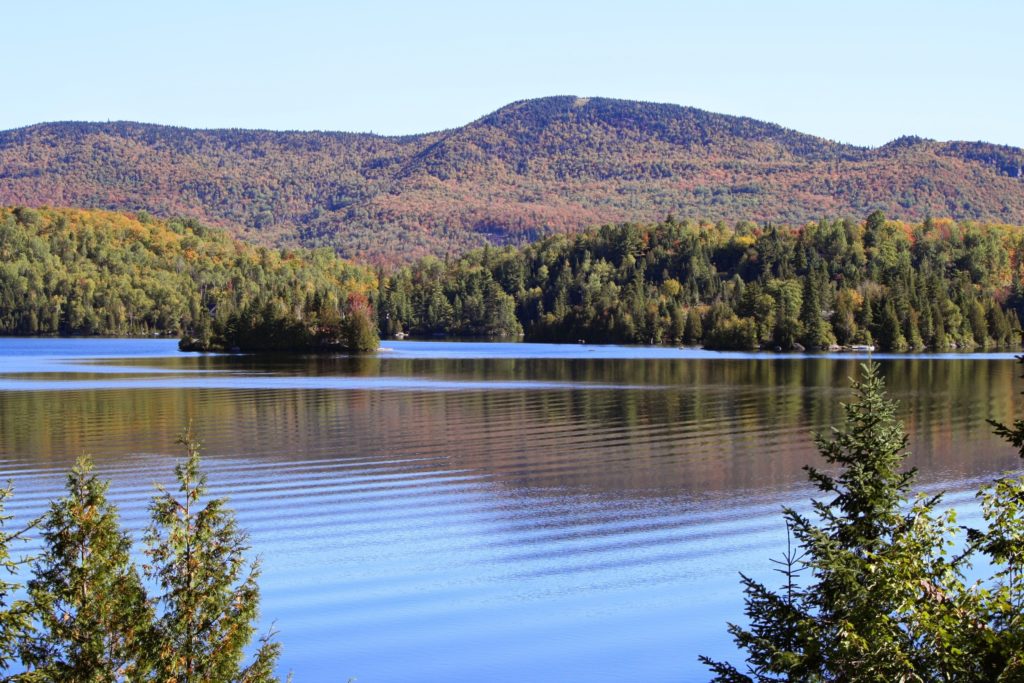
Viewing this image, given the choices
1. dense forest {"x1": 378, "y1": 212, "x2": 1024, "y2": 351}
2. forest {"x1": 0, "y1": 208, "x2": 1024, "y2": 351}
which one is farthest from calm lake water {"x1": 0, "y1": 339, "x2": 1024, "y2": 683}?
dense forest {"x1": 378, "y1": 212, "x2": 1024, "y2": 351}

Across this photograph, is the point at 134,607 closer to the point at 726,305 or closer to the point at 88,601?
the point at 88,601

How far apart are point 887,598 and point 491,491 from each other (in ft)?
68.9

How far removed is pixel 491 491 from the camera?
31.8 meters

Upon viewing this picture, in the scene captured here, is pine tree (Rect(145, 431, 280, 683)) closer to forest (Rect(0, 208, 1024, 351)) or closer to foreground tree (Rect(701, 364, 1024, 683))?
foreground tree (Rect(701, 364, 1024, 683))

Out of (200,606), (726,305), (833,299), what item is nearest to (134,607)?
(200,606)

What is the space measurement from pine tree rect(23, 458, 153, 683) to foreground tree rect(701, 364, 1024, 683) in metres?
5.68

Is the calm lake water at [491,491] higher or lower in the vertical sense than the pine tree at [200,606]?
lower

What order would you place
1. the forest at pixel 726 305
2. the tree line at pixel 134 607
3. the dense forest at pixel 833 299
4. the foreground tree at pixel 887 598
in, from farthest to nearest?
the dense forest at pixel 833 299
the forest at pixel 726 305
the tree line at pixel 134 607
the foreground tree at pixel 887 598

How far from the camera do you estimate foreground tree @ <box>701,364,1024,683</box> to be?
34.5 ft

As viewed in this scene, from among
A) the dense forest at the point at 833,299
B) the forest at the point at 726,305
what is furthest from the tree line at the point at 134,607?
the dense forest at the point at 833,299

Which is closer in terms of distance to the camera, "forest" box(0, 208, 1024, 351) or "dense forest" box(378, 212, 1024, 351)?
"forest" box(0, 208, 1024, 351)

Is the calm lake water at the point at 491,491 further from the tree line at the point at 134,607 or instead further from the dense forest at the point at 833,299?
the dense forest at the point at 833,299

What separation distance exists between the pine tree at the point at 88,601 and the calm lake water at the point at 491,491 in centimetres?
653

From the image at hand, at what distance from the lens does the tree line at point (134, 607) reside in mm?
11008
